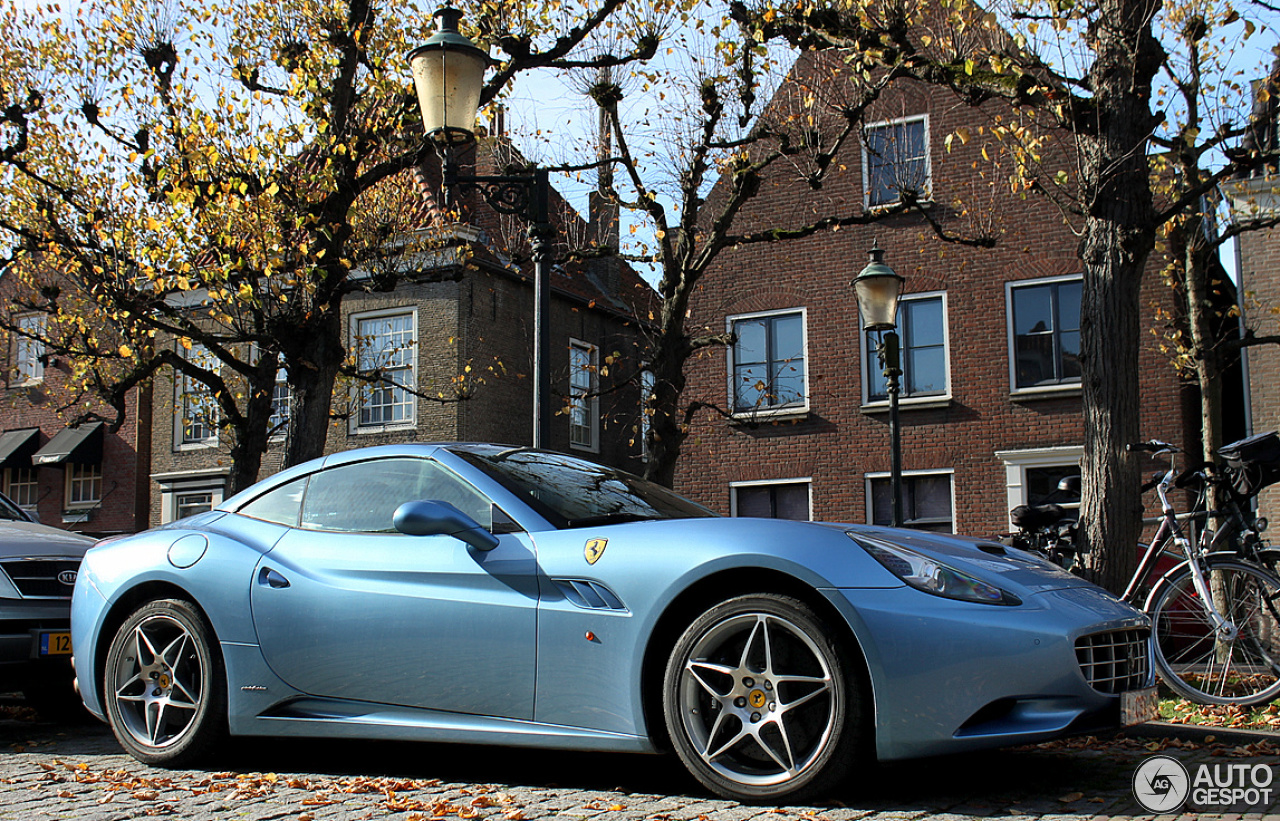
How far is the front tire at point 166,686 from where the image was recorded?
4977 mm

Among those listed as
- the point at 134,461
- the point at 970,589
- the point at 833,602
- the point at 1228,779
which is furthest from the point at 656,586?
the point at 134,461

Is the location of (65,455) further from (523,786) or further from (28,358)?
(523,786)

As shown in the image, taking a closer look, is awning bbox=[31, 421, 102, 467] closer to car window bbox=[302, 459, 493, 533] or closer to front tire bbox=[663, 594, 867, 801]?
car window bbox=[302, 459, 493, 533]

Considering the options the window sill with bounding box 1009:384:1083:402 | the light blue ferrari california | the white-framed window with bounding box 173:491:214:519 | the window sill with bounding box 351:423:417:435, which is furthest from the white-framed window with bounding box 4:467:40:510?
the light blue ferrari california

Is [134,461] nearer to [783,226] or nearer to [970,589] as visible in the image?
[783,226]

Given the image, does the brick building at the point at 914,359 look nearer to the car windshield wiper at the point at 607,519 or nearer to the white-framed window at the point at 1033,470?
the white-framed window at the point at 1033,470

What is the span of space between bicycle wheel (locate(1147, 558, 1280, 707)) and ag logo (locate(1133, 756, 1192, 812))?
1189 mm

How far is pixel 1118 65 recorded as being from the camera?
295 inches

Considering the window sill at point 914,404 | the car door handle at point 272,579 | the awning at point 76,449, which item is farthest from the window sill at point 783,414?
the awning at point 76,449

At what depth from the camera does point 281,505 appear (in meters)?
5.25

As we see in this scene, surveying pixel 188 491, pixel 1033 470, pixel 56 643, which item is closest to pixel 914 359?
pixel 1033 470

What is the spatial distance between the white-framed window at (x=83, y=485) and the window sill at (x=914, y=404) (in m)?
19.2

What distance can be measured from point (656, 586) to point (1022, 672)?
1.23 meters

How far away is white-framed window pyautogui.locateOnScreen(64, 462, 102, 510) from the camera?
2828cm
